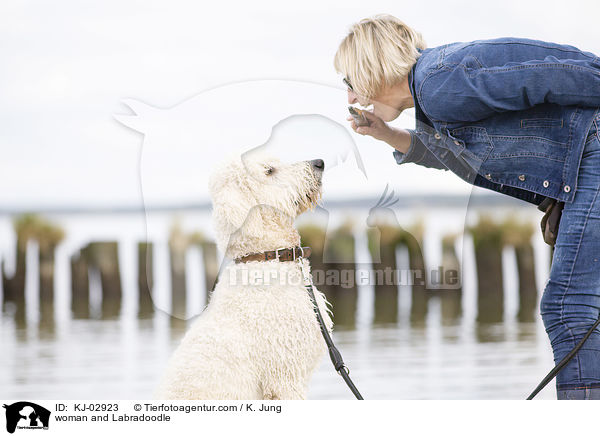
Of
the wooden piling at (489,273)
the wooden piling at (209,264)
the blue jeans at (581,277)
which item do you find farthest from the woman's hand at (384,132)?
the wooden piling at (489,273)

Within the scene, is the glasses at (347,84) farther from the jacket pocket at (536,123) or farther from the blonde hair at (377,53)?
the jacket pocket at (536,123)

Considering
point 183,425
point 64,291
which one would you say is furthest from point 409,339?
point 64,291

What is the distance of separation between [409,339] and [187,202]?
152 inches

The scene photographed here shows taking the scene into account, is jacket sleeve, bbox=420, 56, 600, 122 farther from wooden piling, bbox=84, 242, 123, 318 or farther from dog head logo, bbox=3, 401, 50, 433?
wooden piling, bbox=84, 242, 123, 318

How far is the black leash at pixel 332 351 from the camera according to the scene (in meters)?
2.49

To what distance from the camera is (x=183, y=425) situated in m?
2.49

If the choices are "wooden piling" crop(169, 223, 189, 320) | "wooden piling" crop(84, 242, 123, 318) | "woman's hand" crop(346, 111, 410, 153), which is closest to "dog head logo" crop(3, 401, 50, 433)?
"wooden piling" crop(169, 223, 189, 320)

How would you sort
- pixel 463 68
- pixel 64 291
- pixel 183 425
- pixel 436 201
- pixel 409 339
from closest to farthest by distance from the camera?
1. pixel 463 68
2. pixel 183 425
3. pixel 436 201
4. pixel 409 339
5. pixel 64 291

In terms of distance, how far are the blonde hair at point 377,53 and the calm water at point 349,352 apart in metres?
0.51

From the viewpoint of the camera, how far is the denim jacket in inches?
87.4

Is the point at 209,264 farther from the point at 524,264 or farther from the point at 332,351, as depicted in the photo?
the point at 524,264

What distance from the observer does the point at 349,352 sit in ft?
15.8

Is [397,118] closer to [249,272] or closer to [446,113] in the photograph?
[446,113]

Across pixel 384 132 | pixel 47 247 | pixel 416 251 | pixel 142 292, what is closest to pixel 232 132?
pixel 384 132
